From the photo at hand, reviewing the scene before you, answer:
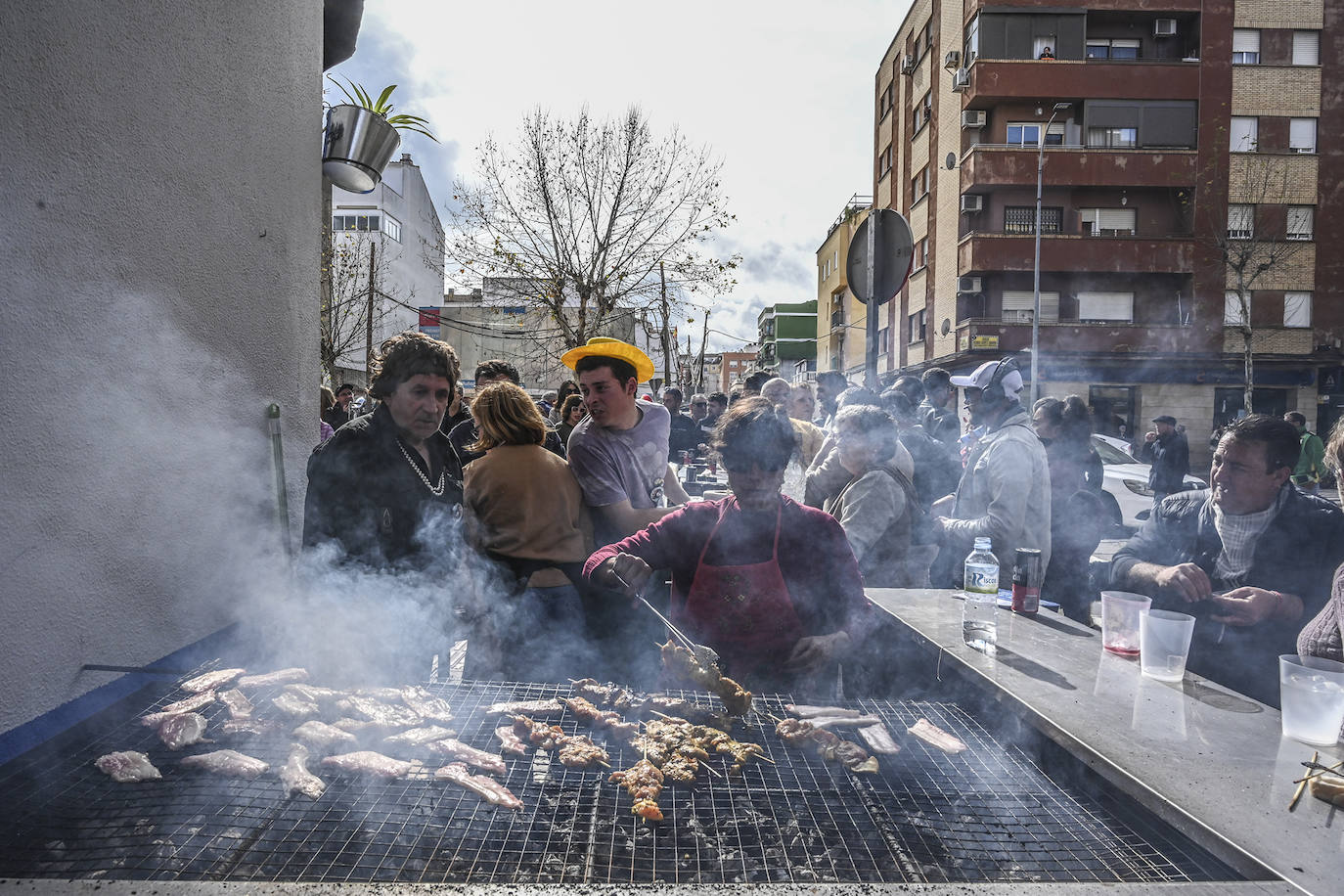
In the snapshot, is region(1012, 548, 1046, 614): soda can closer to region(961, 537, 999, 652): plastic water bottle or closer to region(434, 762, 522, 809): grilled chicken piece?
region(961, 537, 999, 652): plastic water bottle

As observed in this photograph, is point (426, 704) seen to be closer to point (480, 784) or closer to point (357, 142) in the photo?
point (480, 784)

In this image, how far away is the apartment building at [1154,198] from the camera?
2569cm

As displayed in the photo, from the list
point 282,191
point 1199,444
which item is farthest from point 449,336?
point 282,191

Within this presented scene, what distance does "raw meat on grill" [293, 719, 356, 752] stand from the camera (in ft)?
7.63

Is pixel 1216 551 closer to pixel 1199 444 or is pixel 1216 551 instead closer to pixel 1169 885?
pixel 1169 885

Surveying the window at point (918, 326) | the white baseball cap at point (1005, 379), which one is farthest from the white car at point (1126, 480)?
the window at point (918, 326)

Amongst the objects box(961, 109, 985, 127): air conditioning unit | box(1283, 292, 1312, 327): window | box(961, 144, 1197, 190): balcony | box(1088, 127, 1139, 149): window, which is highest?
box(961, 109, 985, 127): air conditioning unit

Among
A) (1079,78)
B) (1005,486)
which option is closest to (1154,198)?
(1079,78)

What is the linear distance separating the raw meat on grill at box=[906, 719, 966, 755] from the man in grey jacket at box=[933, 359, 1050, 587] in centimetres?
151

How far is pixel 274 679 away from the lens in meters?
2.75

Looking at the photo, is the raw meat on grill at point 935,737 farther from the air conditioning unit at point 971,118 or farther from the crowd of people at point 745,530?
the air conditioning unit at point 971,118

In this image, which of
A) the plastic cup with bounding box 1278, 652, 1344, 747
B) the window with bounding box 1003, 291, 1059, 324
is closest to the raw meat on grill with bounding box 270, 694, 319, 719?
the plastic cup with bounding box 1278, 652, 1344, 747

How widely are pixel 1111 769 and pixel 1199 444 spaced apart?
30.9 meters

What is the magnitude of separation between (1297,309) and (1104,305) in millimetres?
6447
